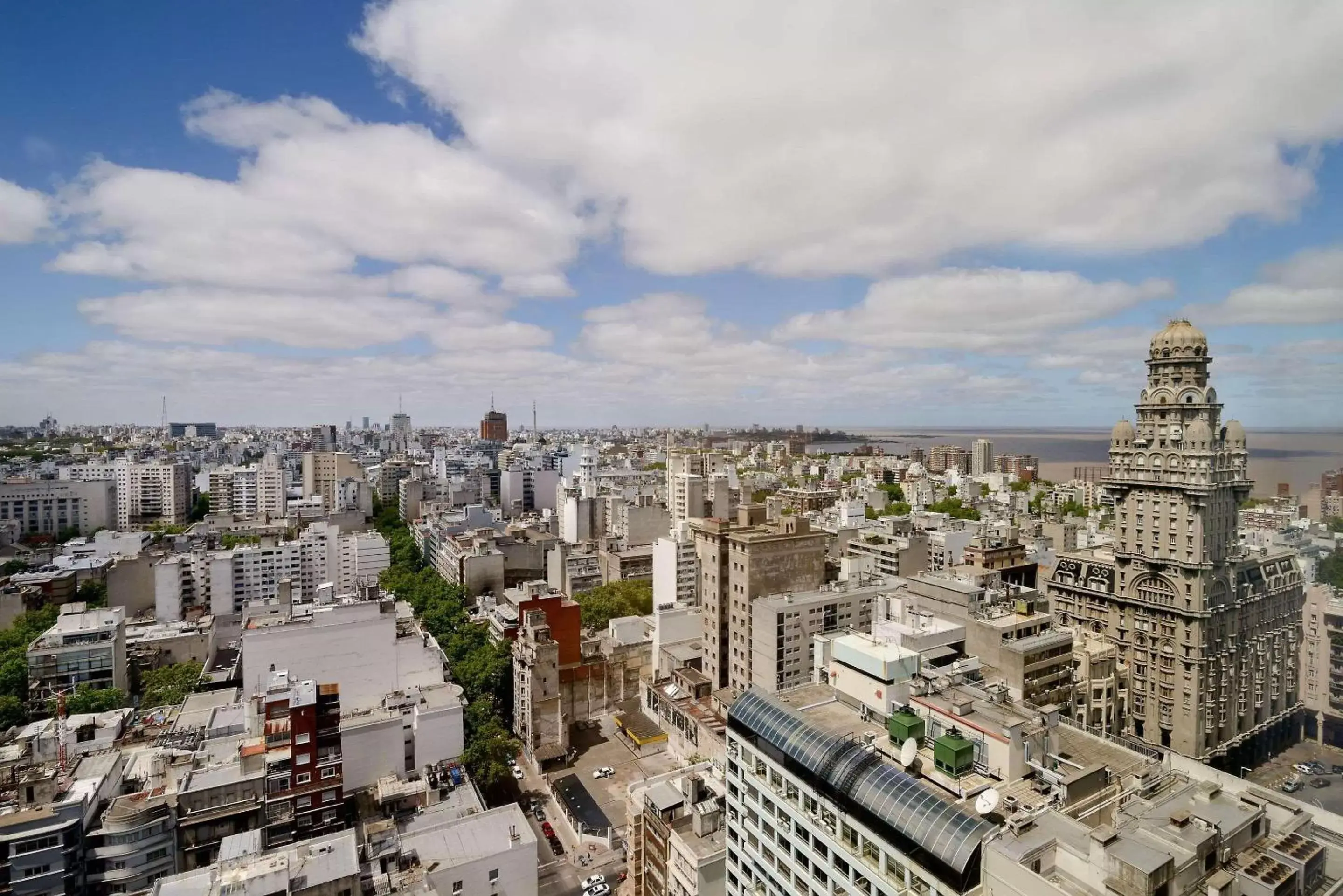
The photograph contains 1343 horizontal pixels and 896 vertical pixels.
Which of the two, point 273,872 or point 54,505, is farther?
point 54,505

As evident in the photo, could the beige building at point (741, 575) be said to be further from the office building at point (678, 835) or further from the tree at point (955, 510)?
the tree at point (955, 510)

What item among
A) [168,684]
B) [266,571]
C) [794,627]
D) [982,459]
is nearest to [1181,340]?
[794,627]

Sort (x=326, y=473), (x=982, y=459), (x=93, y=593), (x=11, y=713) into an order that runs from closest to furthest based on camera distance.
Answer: (x=11, y=713), (x=93, y=593), (x=326, y=473), (x=982, y=459)

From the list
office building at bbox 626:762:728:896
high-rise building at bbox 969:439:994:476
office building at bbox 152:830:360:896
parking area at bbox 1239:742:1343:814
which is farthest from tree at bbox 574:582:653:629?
high-rise building at bbox 969:439:994:476

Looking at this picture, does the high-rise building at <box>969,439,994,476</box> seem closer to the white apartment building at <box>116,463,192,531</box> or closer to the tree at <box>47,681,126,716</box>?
the white apartment building at <box>116,463,192,531</box>

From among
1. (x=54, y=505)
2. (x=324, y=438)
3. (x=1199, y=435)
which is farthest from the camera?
(x=324, y=438)

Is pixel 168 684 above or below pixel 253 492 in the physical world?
Result: below

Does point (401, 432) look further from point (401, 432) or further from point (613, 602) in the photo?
point (613, 602)
